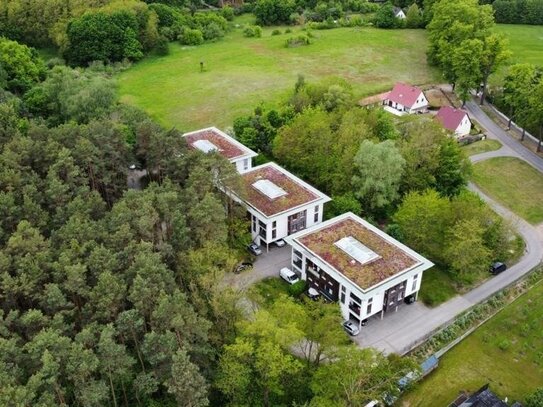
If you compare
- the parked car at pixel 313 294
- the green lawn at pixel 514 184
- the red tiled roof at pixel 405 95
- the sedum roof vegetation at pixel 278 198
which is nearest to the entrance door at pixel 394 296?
the parked car at pixel 313 294

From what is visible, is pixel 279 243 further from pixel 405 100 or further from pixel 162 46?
pixel 162 46

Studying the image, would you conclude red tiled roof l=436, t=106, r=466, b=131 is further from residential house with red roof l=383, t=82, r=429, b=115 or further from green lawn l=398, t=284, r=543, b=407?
green lawn l=398, t=284, r=543, b=407

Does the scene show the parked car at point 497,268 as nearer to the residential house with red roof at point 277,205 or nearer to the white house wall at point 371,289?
the white house wall at point 371,289

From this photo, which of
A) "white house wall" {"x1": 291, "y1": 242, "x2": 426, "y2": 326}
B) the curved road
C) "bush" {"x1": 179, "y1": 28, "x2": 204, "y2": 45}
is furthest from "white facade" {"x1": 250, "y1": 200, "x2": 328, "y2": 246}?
"bush" {"x1": 179, "y1": 28, "x2": 204, "y2": 45}

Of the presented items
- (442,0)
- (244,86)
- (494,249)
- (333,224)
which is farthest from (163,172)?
(442,0)

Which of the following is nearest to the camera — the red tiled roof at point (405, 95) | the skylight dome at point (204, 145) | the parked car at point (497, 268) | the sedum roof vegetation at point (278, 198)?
the parked car at point (497, 268)

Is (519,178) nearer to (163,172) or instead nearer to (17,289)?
A: (163,172)
